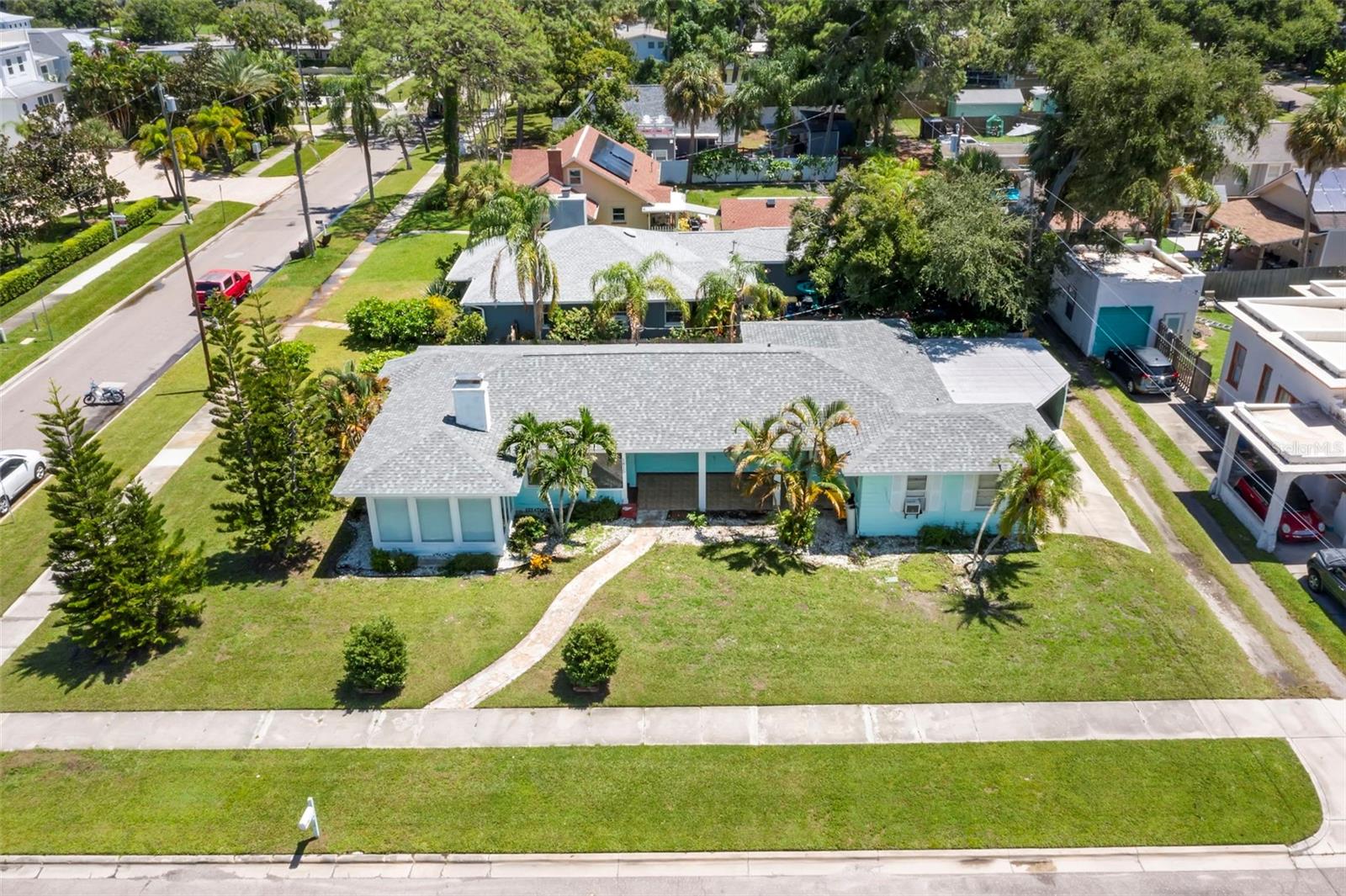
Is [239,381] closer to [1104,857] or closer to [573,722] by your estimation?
[573,722]

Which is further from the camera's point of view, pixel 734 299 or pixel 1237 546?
pixel 734 299

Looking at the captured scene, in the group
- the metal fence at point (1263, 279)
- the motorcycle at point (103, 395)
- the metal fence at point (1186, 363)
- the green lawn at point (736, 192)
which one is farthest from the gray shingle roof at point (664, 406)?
the green lawn at point (736, 192)

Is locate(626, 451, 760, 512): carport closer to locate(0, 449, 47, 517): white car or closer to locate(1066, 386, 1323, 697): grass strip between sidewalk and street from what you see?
locate(1066, 386, 1323, 697): grass strip between sidewalk and street

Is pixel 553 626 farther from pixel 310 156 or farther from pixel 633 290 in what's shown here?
pixel 310 156

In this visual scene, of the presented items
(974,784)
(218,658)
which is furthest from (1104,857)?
(218,658)

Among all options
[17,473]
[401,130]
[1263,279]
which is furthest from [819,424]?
[401,130]

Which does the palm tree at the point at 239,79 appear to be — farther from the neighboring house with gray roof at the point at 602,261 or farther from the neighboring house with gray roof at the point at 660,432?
the neighboring house with gray roof at the point at 660,432

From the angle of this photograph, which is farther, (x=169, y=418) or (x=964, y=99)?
(x=964, y=99)
